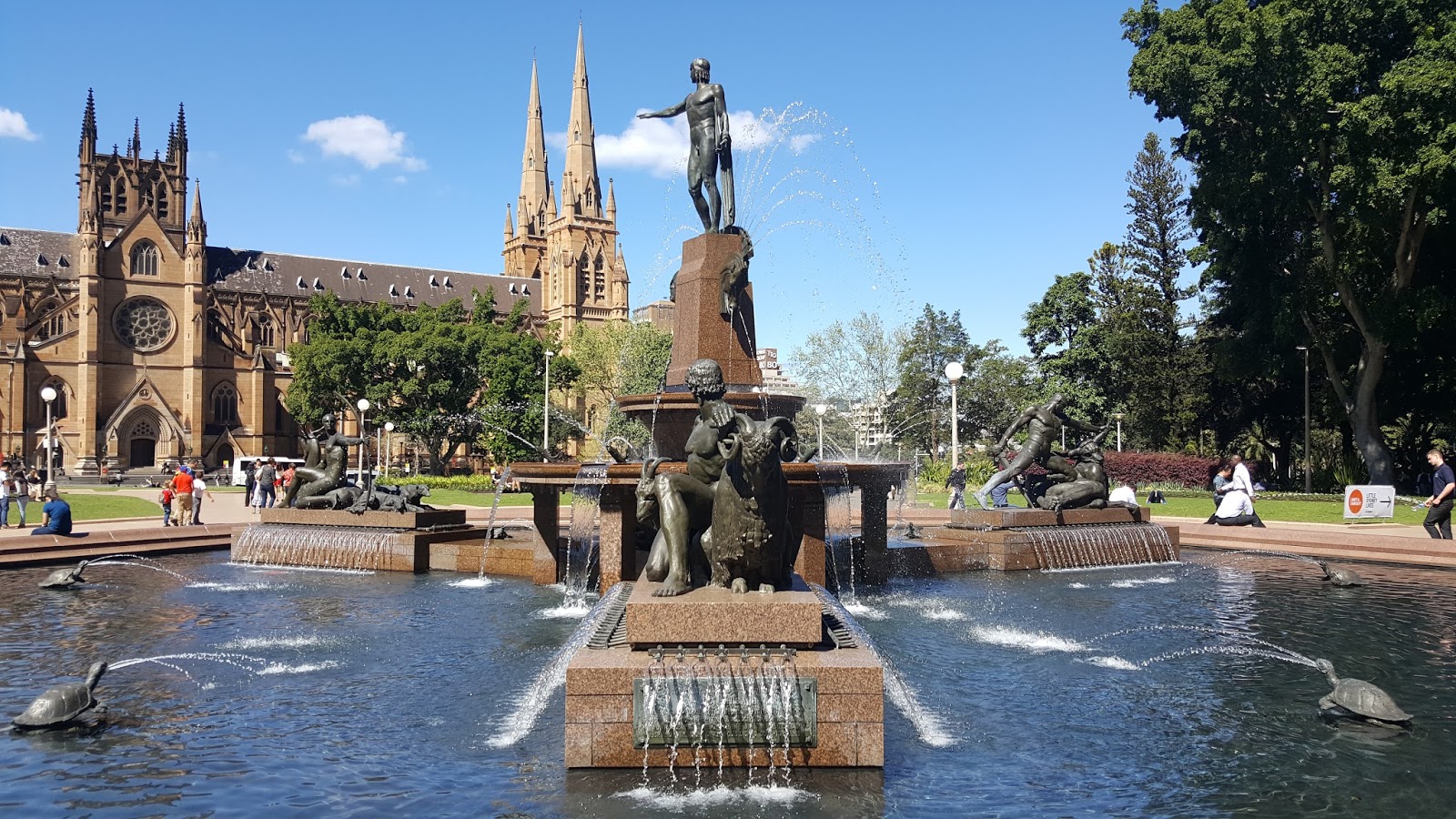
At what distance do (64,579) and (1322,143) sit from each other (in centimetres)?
3461

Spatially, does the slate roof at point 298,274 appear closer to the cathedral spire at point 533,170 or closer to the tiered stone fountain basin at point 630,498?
the cathedral spire at point 533,170

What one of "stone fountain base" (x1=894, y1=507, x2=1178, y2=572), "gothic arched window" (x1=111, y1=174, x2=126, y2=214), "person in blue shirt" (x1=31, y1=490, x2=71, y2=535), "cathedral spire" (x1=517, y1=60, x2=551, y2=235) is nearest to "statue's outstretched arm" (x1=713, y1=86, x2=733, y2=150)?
"stone fountain base" (x1=894, y1=507, x2=1178, y2=572)

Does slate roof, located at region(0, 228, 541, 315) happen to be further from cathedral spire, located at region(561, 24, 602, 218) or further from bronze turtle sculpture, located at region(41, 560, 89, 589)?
bronze turtle sculpture, located at region(41, 560, 89, 589)

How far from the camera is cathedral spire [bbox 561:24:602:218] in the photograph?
111312 mm

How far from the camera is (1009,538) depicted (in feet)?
52.7

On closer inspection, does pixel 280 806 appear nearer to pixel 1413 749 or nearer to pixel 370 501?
pixel 1413 749

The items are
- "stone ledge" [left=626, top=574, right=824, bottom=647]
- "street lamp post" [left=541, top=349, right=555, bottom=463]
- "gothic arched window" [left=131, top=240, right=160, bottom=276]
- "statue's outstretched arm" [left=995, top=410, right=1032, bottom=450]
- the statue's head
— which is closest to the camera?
"stone ledge" [left=626, top=574, right=824, bottom=647]

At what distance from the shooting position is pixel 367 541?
52.9 ft

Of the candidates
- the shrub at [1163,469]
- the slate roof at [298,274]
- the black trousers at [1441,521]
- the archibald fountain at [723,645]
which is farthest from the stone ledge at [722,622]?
the slate roof at [298,274]

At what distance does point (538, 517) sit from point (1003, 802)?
9573 millimetres

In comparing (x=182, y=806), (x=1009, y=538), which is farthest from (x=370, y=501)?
(x=182, y=806)

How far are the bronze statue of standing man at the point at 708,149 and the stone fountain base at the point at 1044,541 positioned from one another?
5.94m

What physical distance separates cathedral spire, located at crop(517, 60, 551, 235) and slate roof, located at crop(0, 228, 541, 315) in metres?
10.3

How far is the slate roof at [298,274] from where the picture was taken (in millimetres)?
86188
